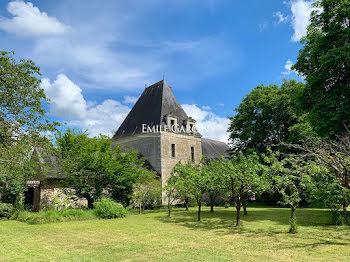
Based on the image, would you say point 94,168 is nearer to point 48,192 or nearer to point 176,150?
point 48,192

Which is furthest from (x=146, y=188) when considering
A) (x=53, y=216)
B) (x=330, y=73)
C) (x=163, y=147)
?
(x=330, y=73)

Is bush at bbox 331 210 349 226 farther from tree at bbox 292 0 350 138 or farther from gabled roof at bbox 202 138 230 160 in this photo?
gabled roof at bbox 202 138 230 160

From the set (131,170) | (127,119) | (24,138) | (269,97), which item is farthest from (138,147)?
(24,138)

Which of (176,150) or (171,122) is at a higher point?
(171,122)

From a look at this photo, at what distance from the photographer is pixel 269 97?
25422mm

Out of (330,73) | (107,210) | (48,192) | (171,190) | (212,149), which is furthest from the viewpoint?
(212,149)

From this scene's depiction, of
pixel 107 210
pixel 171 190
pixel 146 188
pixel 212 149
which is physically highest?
pixel 212 149

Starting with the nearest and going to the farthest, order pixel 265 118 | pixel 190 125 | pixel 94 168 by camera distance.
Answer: pixel 94 168 < pixel 265 118 < pixel 190 125

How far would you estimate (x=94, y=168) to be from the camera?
59.8 ft

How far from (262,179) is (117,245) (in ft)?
20.9

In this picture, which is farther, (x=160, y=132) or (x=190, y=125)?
(x=190, y=125)

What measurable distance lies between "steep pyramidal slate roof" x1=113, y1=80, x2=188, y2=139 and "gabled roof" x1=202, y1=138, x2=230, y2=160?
20.3 ft

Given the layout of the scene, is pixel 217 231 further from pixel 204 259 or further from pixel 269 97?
pixel 269 97

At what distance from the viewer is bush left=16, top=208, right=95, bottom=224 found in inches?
554
